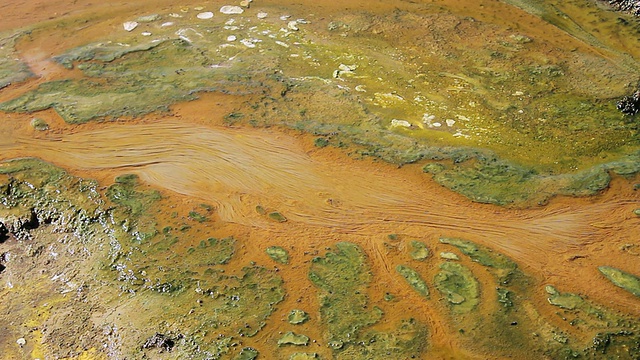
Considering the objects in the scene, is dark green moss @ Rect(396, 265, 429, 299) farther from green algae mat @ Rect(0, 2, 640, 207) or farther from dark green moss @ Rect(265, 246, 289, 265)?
green algae mat @ Rect(0, 2, 640, 207)

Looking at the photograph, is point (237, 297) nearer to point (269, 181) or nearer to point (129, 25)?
point (269, 181)

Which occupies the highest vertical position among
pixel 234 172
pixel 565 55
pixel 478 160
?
pixel 565 55

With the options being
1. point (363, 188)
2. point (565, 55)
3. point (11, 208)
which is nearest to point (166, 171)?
point (11, 208)

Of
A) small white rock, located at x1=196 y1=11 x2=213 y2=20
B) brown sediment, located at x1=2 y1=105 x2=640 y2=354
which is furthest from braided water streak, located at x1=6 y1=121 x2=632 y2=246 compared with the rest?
small white rock, located at x1=196 y1=11 x2=213 y2=20

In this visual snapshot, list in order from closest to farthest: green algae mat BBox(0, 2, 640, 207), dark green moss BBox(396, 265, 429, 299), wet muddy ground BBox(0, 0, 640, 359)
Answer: wet muddy ground BBox(0, 0, 640, 359), dark green moss BBox(396, 265, 429, 299), green algae mat BBox(0, 2, 640, 207)

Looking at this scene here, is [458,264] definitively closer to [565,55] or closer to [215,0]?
[565,55]

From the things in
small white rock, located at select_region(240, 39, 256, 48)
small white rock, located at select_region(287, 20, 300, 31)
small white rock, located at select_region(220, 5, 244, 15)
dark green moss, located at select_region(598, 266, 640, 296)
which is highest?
small white rock, located at select_region(287, 20, 300, 31)
